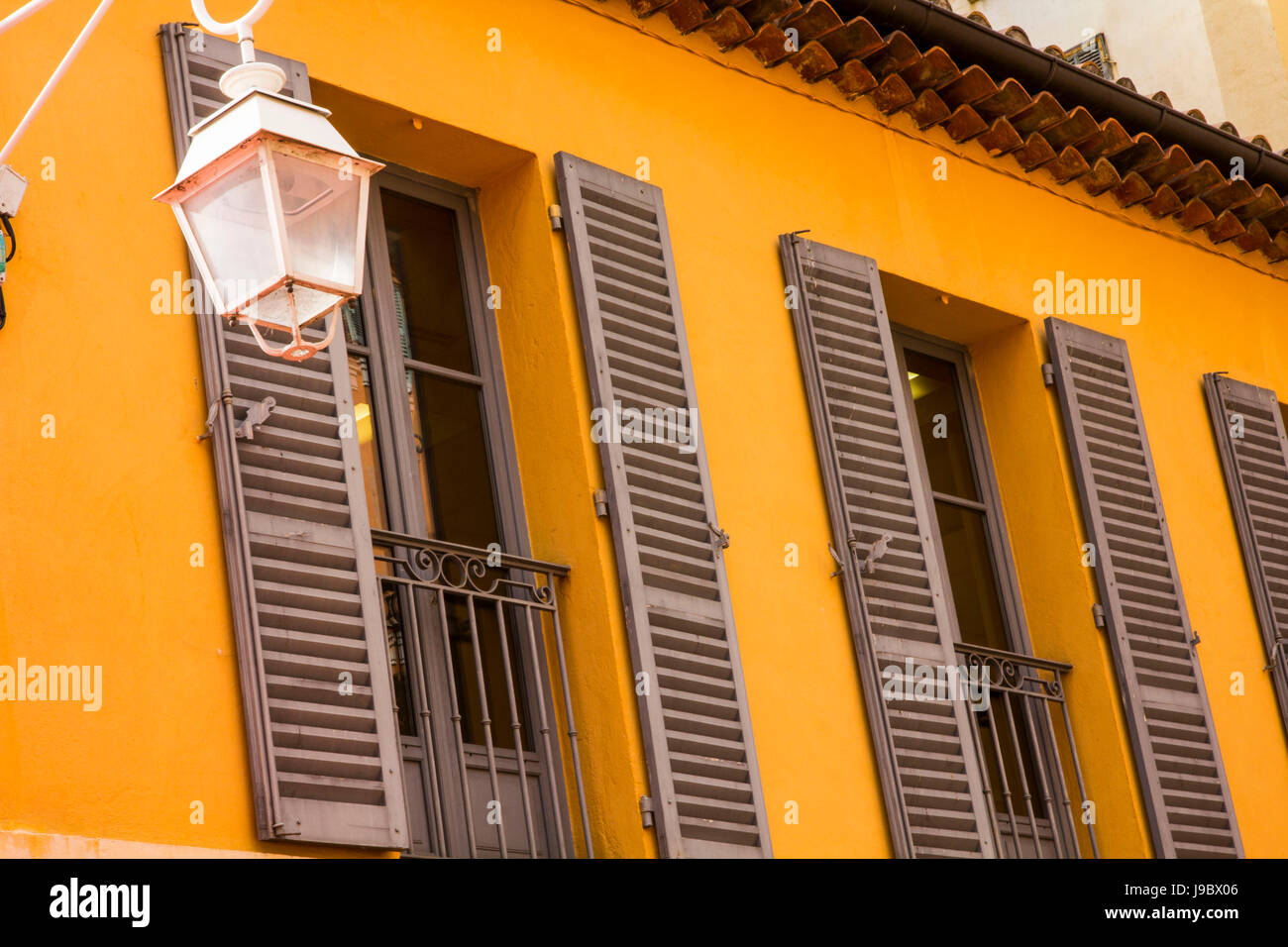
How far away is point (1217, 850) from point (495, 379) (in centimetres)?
336

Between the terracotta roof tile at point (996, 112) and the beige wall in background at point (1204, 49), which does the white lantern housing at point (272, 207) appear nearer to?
the terracotta roof tile at point (996, 112)

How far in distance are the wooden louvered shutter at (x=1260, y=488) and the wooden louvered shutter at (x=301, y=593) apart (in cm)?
451

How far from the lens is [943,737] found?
6.88m

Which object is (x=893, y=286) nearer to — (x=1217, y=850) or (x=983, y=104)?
(x=983, y=104)

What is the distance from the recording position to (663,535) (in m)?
6.30

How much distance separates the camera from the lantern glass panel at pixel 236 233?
414 centimetres

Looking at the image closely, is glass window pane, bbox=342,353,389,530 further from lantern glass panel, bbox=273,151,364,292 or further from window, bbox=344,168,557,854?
lantern glass panel, bbox=273,151,364,292

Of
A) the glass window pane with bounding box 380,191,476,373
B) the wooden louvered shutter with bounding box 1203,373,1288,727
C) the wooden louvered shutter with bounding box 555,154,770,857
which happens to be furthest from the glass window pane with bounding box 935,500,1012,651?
the glass window pane with bounding box 380,191,476,373

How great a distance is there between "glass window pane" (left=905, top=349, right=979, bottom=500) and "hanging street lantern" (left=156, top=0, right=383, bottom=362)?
4213 millimetres

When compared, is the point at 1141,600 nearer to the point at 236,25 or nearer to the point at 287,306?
the point at 287,306

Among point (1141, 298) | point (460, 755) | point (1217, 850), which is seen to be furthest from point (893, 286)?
point (460, 755)

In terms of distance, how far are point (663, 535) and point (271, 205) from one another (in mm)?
2446

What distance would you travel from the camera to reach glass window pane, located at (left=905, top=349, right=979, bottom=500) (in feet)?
26.7

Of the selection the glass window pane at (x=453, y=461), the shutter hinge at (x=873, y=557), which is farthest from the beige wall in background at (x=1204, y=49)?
the glass window pane at (x=453, y=461)
